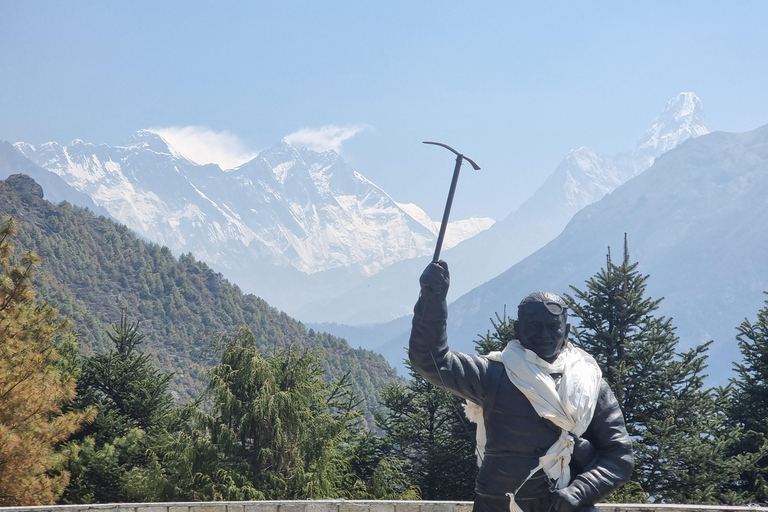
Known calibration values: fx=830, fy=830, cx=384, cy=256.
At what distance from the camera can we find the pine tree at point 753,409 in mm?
17734

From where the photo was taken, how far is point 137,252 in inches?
4943

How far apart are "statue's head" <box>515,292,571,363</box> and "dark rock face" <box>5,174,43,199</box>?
411ft

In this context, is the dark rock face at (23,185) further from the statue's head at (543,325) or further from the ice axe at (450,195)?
the statue's head at (543,325)

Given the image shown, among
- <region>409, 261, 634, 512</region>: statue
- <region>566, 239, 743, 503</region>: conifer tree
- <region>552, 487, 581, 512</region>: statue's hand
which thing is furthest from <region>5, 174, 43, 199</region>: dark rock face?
<region>552, 487, 581, 512</region>: statue's hand

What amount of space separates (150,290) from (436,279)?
120 metres

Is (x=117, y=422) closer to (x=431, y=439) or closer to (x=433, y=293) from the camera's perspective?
(x=431, y=439)

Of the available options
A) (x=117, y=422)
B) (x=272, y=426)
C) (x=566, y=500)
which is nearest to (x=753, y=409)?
(x=272, y=426)

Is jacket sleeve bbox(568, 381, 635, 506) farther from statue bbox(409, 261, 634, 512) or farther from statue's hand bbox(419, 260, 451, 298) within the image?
statue's hand bbox(419, 260, 451, 298)

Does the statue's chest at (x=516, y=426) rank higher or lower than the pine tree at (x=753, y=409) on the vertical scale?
lower

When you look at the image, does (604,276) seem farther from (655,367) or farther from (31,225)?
(31,225)

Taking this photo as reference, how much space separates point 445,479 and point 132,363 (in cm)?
896

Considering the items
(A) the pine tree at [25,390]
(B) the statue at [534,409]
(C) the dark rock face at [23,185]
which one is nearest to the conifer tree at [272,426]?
(A) the pine tree at [25,390]

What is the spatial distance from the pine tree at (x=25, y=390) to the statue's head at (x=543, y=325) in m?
11.6

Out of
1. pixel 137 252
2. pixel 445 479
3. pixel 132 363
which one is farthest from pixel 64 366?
pixel 137 252
